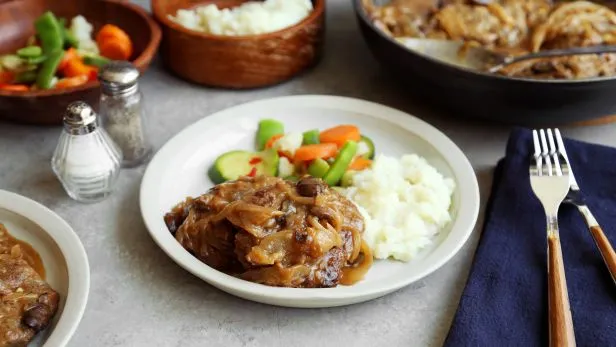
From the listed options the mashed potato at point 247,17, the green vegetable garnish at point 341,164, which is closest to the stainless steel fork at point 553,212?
the green vegetable garnish at point 341,164

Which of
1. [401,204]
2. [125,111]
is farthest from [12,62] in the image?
[401,204]

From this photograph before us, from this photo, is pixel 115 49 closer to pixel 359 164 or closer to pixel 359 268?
pixel 359 164

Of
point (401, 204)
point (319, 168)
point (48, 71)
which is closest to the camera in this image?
point (401, 204)

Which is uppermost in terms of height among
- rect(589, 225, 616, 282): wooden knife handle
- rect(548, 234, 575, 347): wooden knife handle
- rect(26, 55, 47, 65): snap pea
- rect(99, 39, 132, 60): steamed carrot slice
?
rect(589, 225, 616, 282): wooden knife handle

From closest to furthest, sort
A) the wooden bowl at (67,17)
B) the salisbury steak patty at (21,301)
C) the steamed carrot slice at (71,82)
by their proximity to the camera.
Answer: the salisbury steak patty at (21,301), the wooden bowl at (67,17), the steamed carrot slice at (71,82)

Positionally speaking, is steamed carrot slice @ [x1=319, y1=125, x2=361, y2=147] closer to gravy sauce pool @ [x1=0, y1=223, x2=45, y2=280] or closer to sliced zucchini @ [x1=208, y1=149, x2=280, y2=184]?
sliced zucchini @ [x1=208, y1=149, x2=280, y2=184]

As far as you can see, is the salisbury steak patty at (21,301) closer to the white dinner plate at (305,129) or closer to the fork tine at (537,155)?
the white dinner plate at (305,129)

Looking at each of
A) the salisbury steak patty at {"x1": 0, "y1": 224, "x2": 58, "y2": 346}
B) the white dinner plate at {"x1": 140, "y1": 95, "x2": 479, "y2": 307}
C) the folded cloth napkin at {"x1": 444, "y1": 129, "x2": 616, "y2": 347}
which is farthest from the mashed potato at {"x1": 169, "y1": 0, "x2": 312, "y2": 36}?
the salisbury steak patty at {"x1": 0, "y1": 224, "x2": 58, "y2": 346}
